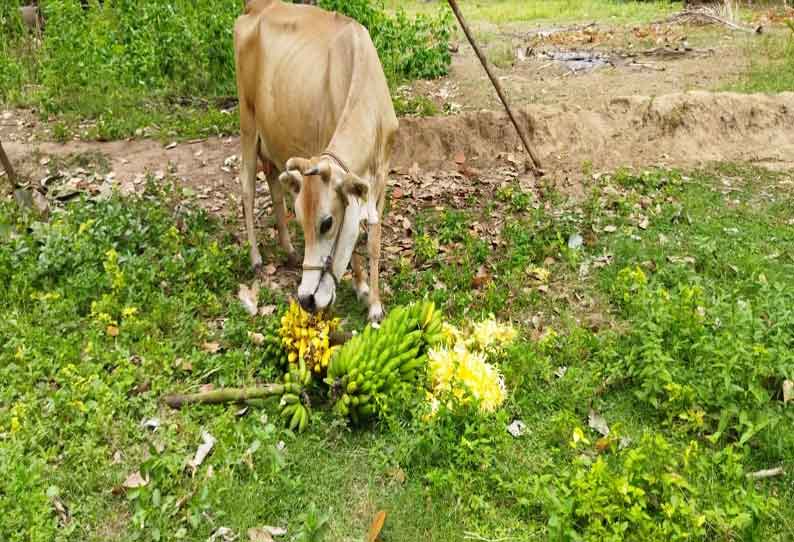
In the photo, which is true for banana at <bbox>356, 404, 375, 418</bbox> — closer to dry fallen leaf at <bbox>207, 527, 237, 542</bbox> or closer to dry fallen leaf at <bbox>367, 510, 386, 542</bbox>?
dry fallen leaf at <bbox>367, 510, 386, 542</bbox>

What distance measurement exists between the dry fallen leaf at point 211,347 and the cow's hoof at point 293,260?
143 cm

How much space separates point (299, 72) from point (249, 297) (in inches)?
73.8

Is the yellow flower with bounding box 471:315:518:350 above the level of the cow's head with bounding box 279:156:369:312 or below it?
below

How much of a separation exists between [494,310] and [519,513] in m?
1.93

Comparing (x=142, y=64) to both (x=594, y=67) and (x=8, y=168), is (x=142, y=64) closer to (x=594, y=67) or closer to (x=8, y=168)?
(x=8, y=168)

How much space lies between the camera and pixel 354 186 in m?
4.22

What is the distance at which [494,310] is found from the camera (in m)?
5.16

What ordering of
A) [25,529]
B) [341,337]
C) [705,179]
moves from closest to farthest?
[25,529]
[341,337]
[705,179]

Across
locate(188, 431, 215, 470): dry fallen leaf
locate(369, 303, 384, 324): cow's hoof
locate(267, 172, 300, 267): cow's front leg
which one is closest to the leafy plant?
locate(188, 431, 215, 470): dry fallen leaf

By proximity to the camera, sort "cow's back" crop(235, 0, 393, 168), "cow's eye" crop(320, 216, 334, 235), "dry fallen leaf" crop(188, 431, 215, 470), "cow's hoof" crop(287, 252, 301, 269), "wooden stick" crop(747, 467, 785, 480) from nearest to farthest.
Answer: "wooden stick" crop(747, 467, 785, 480) < "dry fallen leaf" crop(188, 431, 215, 470) < "cow's eye" crop(320, 216, 334, 235) < "cow's back" crop(235, 0, 393, 168) < "cow's hoof" crop(287, 252, 301, 269)

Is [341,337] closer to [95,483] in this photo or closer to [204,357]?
[204,357]

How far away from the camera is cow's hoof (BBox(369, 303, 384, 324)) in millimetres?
5184

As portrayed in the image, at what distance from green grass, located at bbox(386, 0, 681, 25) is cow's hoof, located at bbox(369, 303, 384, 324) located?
11616 mm

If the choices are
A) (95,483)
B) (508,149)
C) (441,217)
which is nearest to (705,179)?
(508,149)
